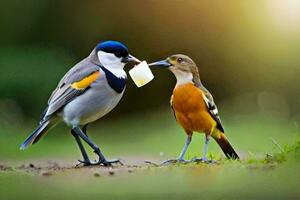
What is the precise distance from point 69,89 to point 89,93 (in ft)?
0.55

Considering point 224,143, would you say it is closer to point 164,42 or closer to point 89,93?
point 89,93

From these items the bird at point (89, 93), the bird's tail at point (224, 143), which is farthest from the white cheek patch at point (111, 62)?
the bird's tail at point (224, 143)

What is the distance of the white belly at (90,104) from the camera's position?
18.9 feet

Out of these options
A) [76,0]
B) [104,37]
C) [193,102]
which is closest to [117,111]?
[104,37]

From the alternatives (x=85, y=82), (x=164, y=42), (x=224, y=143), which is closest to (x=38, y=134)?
(x=85, y=82)

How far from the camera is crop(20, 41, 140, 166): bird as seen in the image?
227 inches

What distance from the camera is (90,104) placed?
5.76 m

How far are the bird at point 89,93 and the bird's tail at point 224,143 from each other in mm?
831

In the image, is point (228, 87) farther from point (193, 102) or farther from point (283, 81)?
point (193, 102)

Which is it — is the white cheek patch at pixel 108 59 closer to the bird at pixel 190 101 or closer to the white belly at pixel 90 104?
the white belly at pixel 90 104

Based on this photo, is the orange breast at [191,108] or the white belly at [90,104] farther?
the white belly at [90,104]

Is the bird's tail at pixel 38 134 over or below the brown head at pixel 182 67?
below

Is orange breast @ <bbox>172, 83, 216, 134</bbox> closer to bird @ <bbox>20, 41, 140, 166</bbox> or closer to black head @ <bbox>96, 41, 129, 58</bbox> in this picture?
bird @ <bbox>20, 41, 140, 166</bbox>

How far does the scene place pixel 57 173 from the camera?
5.38 meters
